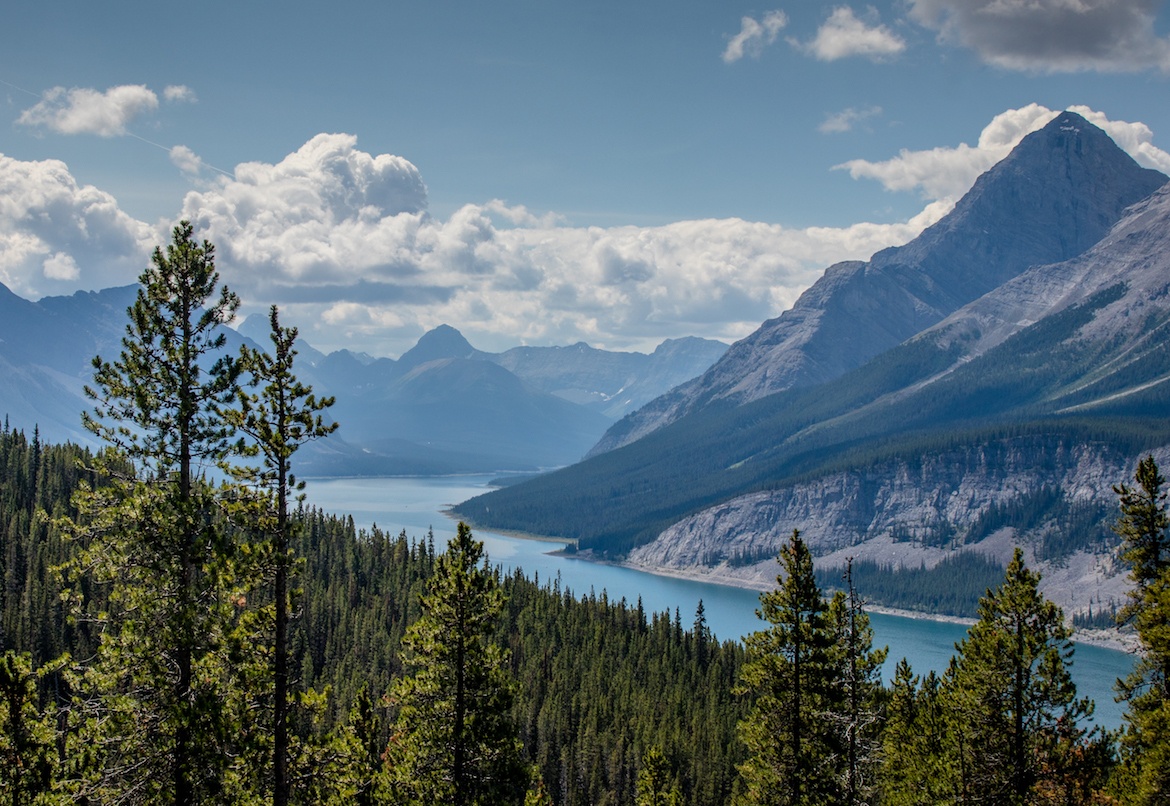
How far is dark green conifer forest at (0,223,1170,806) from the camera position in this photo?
21.9m

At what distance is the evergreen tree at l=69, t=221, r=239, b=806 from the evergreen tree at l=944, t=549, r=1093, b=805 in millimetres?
23747

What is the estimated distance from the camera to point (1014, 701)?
102 feet

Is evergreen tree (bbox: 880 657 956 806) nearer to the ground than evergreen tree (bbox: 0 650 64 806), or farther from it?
nearer to the ground

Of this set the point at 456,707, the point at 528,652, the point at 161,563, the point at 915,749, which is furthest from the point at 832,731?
the point at 528,652

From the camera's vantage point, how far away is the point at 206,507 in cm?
2227

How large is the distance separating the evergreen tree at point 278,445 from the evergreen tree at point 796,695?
14.9m

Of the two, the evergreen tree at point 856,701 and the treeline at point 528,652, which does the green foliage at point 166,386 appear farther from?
the treeline at point 528,652

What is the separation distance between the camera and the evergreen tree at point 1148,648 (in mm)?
27703

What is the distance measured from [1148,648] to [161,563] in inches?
1169

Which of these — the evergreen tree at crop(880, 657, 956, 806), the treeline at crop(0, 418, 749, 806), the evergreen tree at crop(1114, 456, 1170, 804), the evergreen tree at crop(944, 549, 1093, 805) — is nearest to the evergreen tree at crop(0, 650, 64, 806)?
the evergreen tree at crop(880, 657, 956, 806)

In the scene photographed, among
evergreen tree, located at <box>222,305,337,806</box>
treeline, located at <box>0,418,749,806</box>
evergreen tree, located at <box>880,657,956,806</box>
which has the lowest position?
treeline, located at <box>0,418,749,806</box>

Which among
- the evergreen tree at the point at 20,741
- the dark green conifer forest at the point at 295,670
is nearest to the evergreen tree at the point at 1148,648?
the dark green conifer forest at the point at 295,670

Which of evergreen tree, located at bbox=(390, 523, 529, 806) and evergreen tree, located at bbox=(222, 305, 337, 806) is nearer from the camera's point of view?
evergreen tree, located at bbox=(222, 305, 337, 806)

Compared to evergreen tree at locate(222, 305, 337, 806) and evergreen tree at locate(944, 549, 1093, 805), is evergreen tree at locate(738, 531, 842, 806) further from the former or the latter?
evergreen tree at locate(222, 305, 337, 806)
